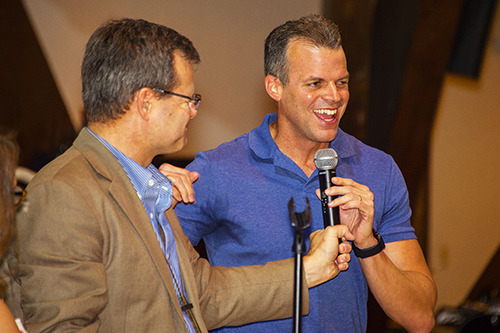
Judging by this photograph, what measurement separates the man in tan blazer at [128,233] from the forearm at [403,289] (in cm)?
18

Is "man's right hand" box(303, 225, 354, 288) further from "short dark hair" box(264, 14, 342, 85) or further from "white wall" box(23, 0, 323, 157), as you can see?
"white wall" box(23, 0, 323, 157)

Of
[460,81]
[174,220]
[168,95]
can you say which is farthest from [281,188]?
[460,81]

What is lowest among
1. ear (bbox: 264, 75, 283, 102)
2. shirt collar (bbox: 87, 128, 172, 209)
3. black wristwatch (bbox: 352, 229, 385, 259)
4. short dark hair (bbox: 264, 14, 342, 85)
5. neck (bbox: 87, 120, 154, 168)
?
black wristwatch (bbox: 352, 229, 385, 259)

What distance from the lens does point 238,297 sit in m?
1.69

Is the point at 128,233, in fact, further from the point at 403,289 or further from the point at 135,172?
the point at 403,289

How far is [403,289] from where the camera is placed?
1841mm

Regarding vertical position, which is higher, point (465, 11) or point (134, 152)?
point (465, 11)

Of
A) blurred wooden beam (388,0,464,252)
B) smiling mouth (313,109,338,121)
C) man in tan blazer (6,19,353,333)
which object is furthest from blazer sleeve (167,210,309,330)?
blurred wooden beam (388,0,464,252)

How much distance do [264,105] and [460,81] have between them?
99.7 inches

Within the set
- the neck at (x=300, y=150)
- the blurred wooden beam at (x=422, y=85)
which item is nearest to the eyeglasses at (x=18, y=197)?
the neck at (x=300, y=150)

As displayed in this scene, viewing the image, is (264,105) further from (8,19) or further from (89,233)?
(89,233)

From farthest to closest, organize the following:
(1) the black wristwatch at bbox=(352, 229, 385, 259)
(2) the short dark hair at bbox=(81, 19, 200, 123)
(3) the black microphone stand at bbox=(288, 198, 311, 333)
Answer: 1. (1) the black wristwatch at bbox=(352, 229, 385, 259)
2. (2) the short dark hair at bbox=(81, 19, 200, 123)
3. (3) the black microphone stand at bbox=(288, 198, 311, 333)

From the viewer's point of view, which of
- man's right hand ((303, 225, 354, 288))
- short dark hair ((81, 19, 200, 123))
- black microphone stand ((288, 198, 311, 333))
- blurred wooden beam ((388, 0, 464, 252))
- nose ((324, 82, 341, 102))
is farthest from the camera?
blurred wooden beam ((388, 0, 464, 252))

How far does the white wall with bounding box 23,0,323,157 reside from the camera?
211 inches
